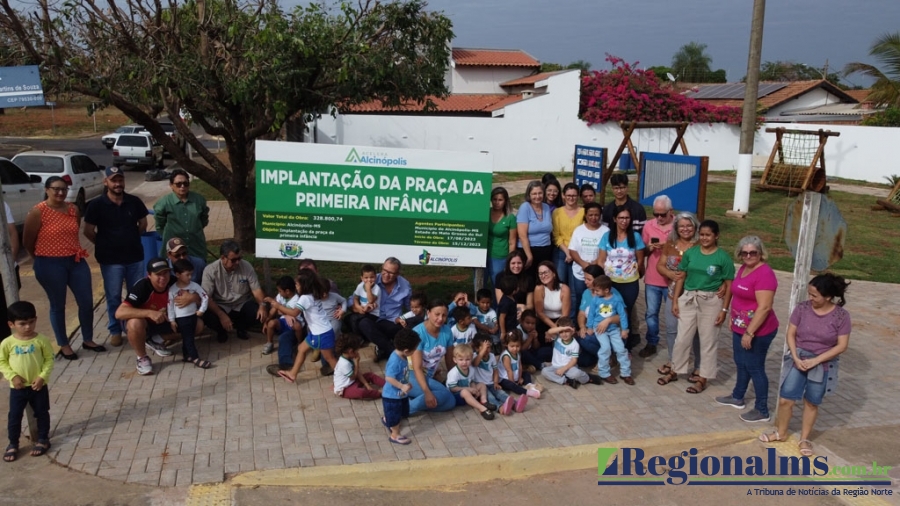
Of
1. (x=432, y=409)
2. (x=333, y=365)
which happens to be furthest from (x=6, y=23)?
(x=432, y=409)

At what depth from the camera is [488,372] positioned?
6719 millimetres

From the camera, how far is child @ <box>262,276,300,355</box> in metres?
7.27

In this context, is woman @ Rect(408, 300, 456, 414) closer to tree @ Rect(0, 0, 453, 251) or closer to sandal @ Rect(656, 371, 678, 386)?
sandal @ Rect(656, 371, 678, 386)

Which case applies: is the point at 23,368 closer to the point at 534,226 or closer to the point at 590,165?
the point at 534,226

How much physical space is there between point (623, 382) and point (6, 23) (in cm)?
892

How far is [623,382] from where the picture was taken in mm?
7363

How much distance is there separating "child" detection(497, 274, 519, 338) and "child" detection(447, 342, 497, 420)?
0.93m

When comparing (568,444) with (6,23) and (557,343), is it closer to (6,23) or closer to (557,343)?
(557,343)

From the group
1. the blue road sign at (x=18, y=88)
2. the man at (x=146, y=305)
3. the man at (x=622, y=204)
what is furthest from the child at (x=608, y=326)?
the blue road sign at (x=18, y=88)

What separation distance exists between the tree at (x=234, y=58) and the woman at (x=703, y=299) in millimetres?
5511

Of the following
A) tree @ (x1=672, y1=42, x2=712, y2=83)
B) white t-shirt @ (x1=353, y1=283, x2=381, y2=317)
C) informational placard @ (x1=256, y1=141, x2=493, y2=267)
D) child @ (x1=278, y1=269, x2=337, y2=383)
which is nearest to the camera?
child @ (x1=278, y1=269, x2=337, y2=383)

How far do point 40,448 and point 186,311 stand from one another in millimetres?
2007

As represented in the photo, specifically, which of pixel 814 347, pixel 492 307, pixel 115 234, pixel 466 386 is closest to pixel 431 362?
pixel 466 386

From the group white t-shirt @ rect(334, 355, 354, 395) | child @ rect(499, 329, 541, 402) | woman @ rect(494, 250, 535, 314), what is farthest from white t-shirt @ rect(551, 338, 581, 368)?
white t-shirt @ rect(334, 355, 354, 395)
